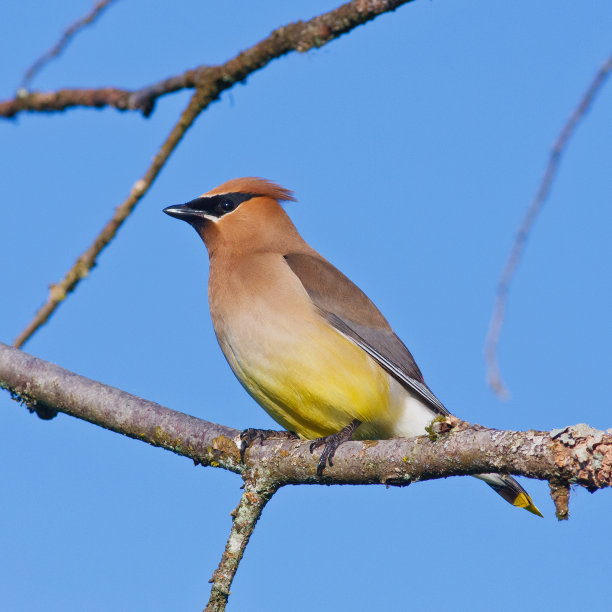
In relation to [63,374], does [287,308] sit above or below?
above

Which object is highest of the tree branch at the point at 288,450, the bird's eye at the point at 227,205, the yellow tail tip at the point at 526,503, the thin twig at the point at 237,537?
the bird's eye at the point at 227,205

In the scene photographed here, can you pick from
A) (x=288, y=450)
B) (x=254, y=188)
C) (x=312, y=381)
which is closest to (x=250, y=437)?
(x=288, y=450)

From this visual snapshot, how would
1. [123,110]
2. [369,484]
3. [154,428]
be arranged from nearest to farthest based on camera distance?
1. [123,110]
2. [369,484]
3. [154,428]

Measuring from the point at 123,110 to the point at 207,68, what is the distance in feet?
0.86

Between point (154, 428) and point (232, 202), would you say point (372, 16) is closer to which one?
point (154, 428)

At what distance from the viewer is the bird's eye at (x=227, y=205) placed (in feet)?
20.5

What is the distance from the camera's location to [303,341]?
514 cm

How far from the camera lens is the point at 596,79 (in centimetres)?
238

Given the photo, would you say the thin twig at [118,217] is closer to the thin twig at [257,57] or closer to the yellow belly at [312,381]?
the thin twig at [257,57]

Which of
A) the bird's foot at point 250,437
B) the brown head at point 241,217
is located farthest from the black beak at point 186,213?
the bird's foot at point 250,437

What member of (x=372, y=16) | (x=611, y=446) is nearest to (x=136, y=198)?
(x=372, y=16)

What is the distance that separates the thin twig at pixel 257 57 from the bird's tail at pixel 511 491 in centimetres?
337

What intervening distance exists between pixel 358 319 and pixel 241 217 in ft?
3.93

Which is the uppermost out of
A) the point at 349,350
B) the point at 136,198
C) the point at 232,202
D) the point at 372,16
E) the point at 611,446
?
the point at 232,202
